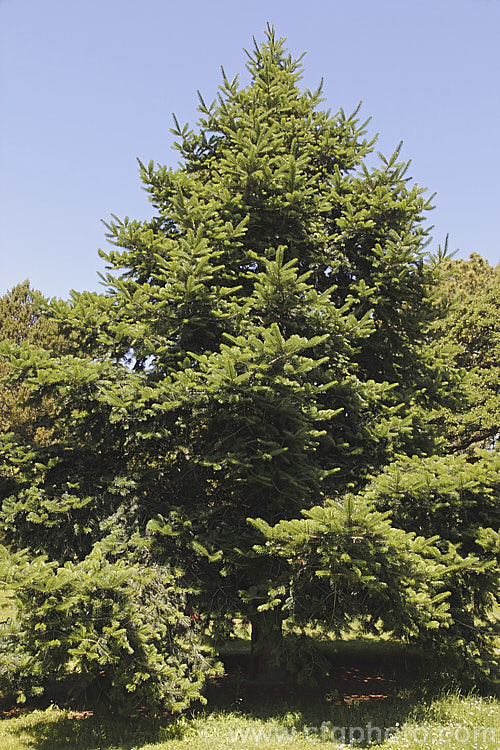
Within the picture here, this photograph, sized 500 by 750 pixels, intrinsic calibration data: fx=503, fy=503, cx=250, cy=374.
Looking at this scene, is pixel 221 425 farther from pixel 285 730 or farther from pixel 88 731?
pixel 88 731

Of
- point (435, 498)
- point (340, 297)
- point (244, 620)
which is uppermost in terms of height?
point (340, 297)

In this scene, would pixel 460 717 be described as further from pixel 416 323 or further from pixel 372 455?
pixel 416 323

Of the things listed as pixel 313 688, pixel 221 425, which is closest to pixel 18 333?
pixel 221 425

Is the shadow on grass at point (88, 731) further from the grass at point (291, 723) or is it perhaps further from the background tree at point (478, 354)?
the background tree at point (478, 354)

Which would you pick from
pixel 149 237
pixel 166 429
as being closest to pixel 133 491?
pixel 166 429

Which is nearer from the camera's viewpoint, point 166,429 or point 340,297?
point 166,429

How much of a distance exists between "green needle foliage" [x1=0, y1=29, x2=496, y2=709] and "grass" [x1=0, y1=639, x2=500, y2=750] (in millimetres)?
622

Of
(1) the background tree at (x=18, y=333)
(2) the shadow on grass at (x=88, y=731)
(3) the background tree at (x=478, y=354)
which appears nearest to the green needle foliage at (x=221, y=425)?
(2) the shadow on grass at (x=88, y=731)

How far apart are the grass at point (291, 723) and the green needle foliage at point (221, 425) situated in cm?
62

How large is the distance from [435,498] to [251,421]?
2707 mm

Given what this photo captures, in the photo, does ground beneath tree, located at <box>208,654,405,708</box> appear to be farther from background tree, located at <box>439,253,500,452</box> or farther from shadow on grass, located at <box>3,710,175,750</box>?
background tree, located at <box>439,253,500,452</box>

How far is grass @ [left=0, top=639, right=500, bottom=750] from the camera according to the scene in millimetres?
5980

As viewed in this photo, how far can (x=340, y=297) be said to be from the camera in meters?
9.57

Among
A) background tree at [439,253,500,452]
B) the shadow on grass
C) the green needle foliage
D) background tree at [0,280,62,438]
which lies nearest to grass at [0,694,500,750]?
the shadow on grass
